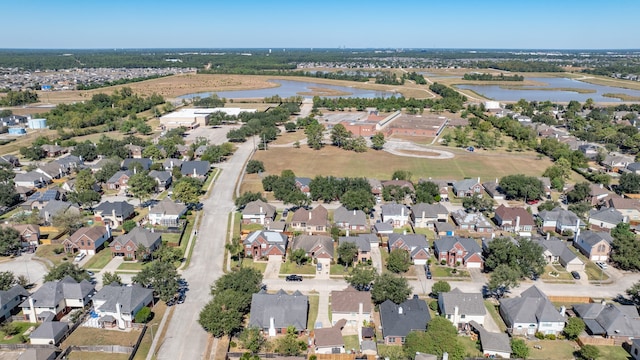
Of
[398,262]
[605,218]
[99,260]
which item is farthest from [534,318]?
[99,260]

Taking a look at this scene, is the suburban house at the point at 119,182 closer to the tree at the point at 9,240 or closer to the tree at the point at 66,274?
the tree at the point at 9,240

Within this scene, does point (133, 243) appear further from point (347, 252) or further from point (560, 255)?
point (560, 255)

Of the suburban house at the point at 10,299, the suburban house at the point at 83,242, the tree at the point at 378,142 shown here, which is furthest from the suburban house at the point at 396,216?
the tree at the point at 378,142

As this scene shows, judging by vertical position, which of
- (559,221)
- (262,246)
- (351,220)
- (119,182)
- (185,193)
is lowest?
(262,246)

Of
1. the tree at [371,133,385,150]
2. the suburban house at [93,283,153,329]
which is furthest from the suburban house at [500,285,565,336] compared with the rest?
the tree at [371,133,385,150]

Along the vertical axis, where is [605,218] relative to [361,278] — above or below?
below

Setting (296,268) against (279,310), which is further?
(296,268)

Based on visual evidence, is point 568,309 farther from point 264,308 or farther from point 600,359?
point 264,308

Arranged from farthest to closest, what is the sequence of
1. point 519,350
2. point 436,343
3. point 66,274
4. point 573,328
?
point 66,274 → point 573,328 → point 519,350 → point 436,343
